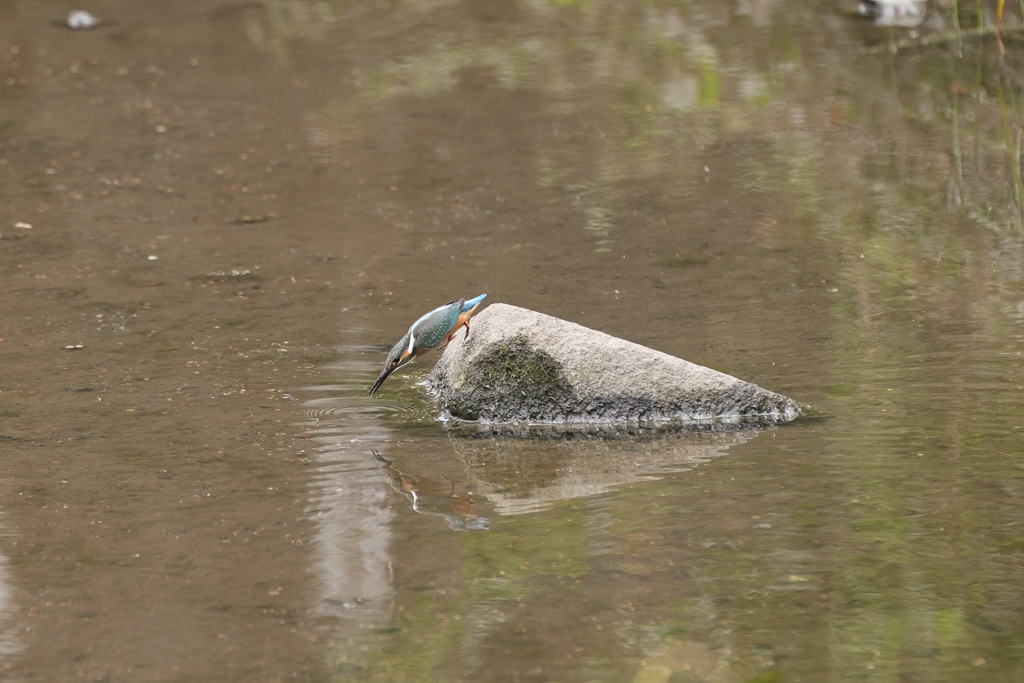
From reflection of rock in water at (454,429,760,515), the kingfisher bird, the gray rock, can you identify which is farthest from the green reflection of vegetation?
the kingfisher bird

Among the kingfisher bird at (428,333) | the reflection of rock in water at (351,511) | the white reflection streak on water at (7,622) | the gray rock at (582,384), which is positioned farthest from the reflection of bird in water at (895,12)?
the white reflection streak on water at (7,622)

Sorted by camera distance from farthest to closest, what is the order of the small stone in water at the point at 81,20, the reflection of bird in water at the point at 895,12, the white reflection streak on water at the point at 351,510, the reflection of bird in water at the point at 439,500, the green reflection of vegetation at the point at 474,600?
the small stone in water at the point at 81,20
the reflection of bird in water at the point at 895,12
the reflection of bird in water at the point at 439,500
the white reflection streak on water at the point at 351,510
the green reflection of vegetation at the point at 474,600

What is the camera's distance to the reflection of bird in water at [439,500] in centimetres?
357

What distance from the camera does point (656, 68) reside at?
8.33 m

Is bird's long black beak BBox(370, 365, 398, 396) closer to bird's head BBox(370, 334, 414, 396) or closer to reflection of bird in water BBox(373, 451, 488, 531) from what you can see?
bird's head BBox(370, 334, 414, 396)

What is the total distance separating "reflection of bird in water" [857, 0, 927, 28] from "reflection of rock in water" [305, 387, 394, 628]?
587cm

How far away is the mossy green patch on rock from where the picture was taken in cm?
417

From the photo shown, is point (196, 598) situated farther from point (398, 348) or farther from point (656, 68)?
point (656, 68)

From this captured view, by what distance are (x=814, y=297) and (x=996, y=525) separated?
1883mm

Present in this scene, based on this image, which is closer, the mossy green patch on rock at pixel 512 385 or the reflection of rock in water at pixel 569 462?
the reflection of rock in water at pixel 569 462

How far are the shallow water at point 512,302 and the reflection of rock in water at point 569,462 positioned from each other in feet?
0.05

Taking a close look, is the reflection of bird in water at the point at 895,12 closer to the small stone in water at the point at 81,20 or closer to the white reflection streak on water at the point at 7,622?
the small stone in water at the point at 81,20

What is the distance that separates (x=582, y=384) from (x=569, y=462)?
1.10 feet

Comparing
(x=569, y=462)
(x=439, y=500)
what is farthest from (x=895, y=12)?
(x=439, y=500)
